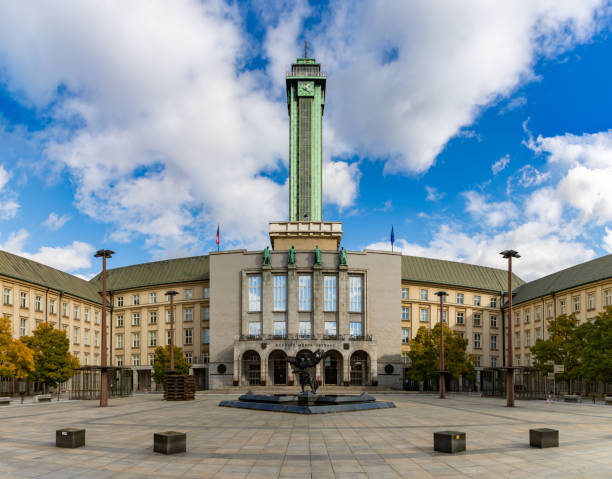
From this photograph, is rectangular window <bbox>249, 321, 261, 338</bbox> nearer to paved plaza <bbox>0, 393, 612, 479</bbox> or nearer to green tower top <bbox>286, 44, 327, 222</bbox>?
green tower top <bbox>286, 44, 327, 222</bbox>

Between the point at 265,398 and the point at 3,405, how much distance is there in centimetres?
2125

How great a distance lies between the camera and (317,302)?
75000 mm

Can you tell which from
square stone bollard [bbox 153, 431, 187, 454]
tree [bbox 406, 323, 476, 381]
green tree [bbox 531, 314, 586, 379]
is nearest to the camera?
square stone bollard [bbox 153, 431, 187, 454]

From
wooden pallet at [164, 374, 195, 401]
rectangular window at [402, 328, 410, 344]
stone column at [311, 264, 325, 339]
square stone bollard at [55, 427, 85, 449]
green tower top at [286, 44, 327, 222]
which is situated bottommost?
wooden pallet at [164, 374, 195, 401]

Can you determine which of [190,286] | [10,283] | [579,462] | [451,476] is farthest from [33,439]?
[190,286]

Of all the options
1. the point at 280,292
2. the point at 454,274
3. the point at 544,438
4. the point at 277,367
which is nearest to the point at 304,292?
the point at 280,292

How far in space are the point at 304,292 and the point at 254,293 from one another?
7009 mm

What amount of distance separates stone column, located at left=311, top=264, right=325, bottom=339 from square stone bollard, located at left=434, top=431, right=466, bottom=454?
5620 centimetres

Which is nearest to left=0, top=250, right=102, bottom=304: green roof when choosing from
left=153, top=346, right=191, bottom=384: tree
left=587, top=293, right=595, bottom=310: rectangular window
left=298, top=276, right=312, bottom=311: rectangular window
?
left=153, top=346, right=191, bottom=384: tree

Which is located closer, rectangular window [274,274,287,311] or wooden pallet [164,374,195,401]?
wooden pallet [164,374,195,401]

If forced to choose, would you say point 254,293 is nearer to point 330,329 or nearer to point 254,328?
point 254,328

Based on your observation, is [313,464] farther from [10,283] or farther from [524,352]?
[524,352]

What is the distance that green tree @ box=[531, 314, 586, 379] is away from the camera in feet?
177

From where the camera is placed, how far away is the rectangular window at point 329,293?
7569 cm
